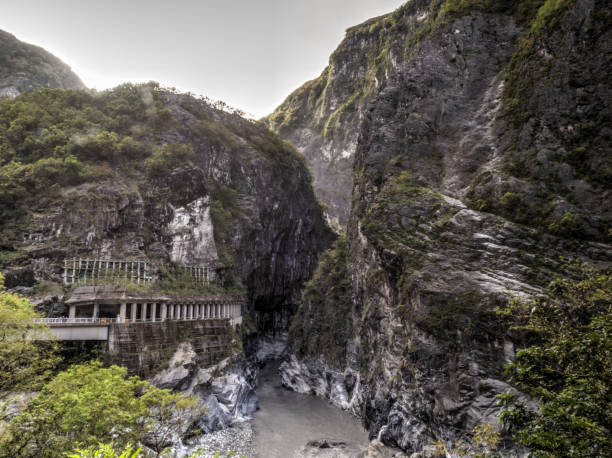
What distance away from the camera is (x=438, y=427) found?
22484 millimetres

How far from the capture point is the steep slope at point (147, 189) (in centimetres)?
3422

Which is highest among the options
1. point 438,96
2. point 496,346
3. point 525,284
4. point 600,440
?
point 438,96

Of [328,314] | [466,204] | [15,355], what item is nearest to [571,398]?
[15,355]

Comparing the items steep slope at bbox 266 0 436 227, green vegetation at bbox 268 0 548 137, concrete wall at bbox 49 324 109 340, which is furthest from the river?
steep slope at bbox 266 0 436 227

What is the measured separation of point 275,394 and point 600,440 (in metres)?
40.6

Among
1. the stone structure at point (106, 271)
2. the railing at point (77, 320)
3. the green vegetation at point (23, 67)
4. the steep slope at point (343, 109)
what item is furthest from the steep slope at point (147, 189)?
the green vegetation at point (23, 67)

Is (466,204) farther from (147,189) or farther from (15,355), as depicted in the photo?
(147,189)

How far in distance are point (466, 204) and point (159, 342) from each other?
94.9 feet

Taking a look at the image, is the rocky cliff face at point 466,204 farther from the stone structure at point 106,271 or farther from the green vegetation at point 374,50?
the stone structure at point 106,271

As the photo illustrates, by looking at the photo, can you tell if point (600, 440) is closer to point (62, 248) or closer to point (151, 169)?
point (62, 248)

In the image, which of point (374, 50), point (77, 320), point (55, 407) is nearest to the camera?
point (55, 407)

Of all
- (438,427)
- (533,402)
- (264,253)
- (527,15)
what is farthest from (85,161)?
(527,15)

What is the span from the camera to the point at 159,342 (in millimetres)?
31562

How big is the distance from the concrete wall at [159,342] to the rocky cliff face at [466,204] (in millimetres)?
14711
